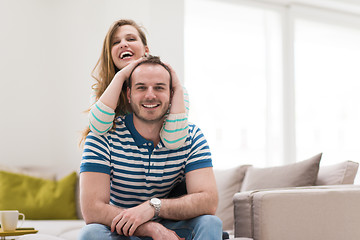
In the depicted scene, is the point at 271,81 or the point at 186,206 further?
the point at 271,81

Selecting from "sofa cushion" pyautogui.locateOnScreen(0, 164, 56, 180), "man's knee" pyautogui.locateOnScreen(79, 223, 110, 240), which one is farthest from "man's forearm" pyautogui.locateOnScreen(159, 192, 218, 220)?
"sofa cushion" pyautogui.locateOnScreen(0, 164, 56, 180)

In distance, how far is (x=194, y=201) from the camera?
173 centimetres

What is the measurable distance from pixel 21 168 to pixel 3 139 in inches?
13.3

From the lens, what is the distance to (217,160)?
14.5 ft

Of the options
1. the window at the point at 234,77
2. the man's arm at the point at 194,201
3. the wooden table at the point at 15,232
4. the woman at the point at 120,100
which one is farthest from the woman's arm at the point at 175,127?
the window at the point at 234,77

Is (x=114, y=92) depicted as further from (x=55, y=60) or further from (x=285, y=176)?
(x=55, y=60)

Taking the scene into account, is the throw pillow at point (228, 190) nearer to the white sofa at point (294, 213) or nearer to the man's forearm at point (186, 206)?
the white sofa at point (294, 213)

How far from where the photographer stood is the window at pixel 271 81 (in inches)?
175

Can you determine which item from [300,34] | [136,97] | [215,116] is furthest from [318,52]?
[136,97]

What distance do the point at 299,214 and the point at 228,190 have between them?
41.5 inches

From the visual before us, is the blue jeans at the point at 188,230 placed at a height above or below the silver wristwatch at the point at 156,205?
below

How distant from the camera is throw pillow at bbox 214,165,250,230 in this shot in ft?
Result: 9.28

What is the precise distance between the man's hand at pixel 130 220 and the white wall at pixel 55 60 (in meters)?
2.39

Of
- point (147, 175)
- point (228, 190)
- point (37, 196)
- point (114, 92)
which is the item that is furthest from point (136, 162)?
point (37, 196)
